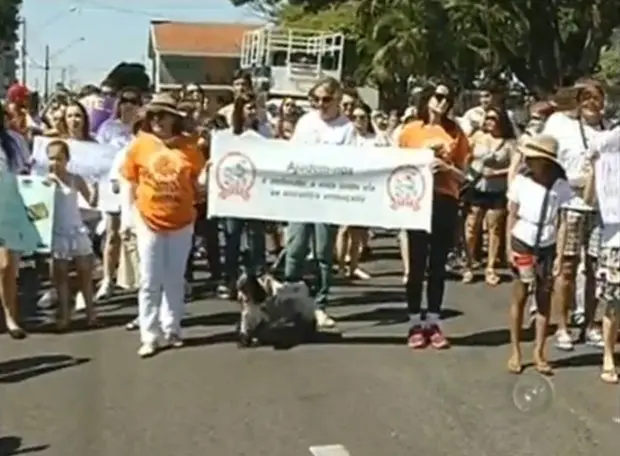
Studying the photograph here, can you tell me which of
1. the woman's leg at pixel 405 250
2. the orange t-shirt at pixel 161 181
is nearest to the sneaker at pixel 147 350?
the orange t-shirt at pixel 161 181

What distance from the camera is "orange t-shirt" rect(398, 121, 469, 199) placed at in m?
10.3

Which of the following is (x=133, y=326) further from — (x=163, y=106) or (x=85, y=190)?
(x=163, y=106)

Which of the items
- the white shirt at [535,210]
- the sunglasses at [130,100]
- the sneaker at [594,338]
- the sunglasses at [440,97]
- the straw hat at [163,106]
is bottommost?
the sneaker at [594,338]

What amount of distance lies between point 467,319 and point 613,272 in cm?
256

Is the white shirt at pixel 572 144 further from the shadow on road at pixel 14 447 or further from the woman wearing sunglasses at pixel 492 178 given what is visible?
the shadow on road at pixel 14 447

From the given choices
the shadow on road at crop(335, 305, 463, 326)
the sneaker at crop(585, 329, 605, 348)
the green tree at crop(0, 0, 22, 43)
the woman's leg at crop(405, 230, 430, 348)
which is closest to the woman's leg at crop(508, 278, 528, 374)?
the woman's leg at crop(405, 230, 430, 348)

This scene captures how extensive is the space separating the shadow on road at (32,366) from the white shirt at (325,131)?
238 centimetres

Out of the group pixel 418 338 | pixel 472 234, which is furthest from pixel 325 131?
pixel 472 234

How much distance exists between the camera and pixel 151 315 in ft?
33.0

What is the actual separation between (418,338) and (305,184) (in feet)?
4.69

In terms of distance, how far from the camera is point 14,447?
24.9 ft

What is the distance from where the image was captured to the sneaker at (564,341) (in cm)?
1022

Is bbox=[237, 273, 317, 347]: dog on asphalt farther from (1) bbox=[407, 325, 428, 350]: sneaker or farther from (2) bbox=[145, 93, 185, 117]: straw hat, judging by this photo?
(2) bbox=[145, 93, 185, 117]: straw hat

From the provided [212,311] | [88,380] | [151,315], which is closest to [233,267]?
[212,311]
